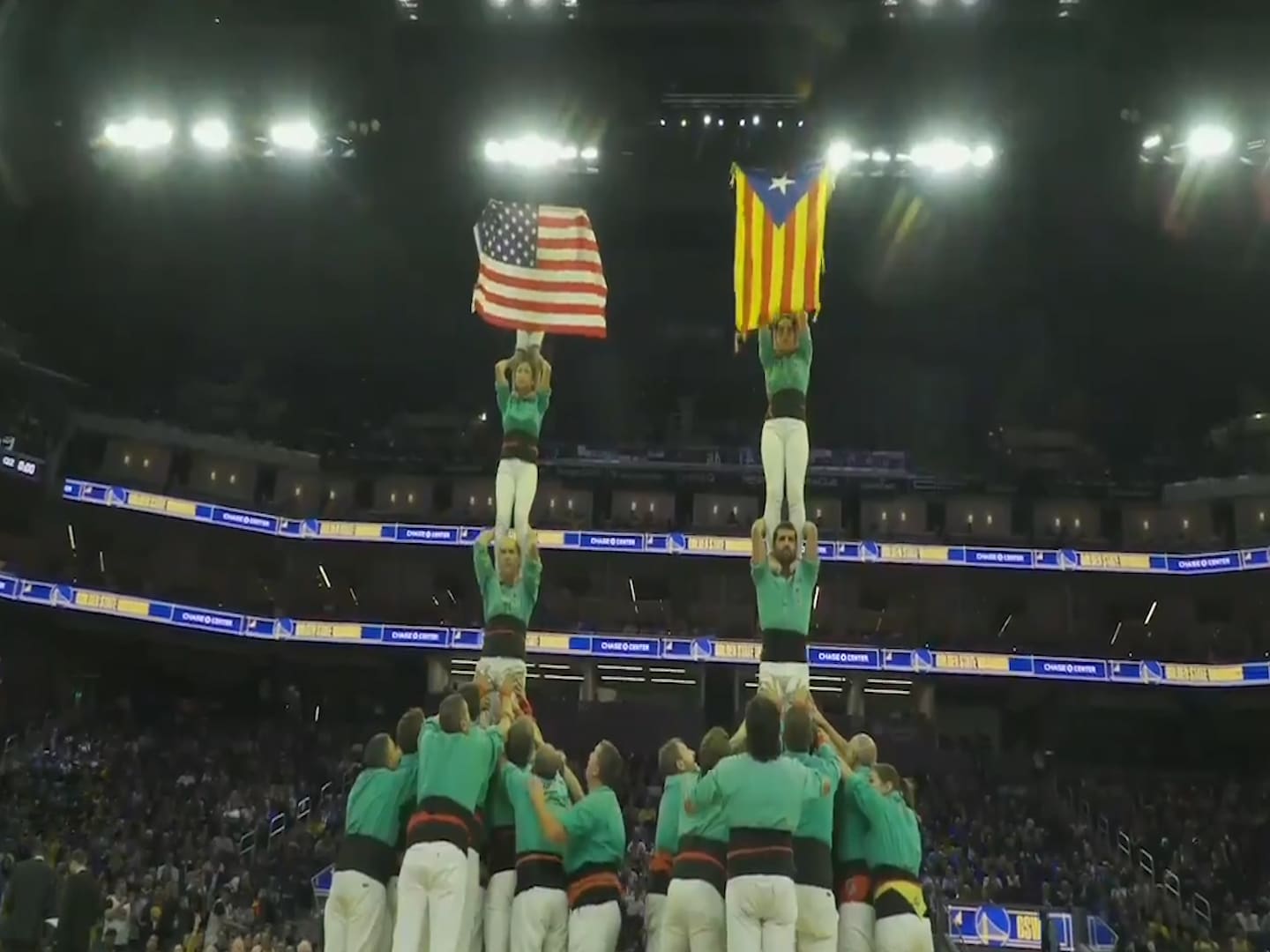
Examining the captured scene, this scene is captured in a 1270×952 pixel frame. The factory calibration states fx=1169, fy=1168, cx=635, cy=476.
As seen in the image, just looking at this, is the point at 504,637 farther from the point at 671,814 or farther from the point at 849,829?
the point at 849,829

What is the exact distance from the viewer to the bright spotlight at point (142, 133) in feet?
74.0

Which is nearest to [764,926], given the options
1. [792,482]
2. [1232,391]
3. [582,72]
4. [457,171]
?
[792,482]

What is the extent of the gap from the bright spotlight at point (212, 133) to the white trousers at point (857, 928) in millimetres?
20103

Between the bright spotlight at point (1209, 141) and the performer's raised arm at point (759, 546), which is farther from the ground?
the bright spotlight at point (1209, 141)

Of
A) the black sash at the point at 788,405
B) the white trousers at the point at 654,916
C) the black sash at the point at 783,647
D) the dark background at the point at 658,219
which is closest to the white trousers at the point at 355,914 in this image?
the white trousers at the point at 654,916

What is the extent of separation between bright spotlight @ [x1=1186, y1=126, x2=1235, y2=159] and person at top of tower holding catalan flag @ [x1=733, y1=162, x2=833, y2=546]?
1390cm

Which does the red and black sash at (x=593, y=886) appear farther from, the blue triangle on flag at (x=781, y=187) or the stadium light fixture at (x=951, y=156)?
the stadium light fixture at (x=951, y=156)

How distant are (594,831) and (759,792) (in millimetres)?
1436

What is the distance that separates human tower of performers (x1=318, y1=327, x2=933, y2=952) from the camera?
22.0 feet

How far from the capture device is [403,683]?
107 feet

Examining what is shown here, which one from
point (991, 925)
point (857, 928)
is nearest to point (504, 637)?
point (857, 928)

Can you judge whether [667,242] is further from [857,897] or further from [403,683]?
[857,897]

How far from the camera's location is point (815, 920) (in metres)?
7.10

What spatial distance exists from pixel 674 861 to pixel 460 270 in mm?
25598
